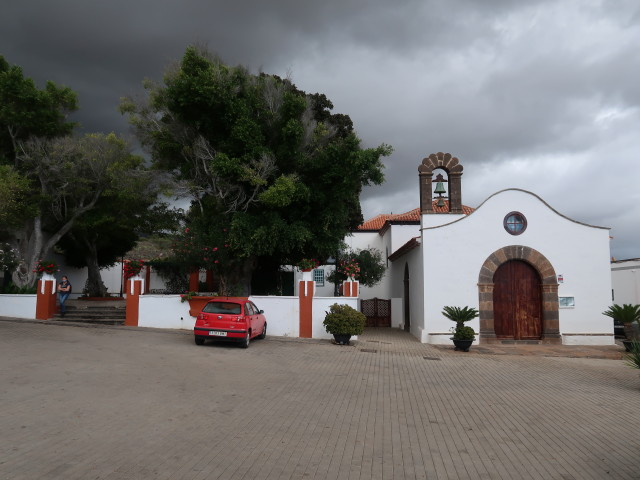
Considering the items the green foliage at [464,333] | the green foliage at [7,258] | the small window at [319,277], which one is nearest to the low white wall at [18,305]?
the green foliage at [7,258]

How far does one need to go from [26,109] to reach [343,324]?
16863 mm

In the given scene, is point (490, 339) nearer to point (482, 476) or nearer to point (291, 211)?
point (291, 211)

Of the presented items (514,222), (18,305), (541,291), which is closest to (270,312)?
(514,222)

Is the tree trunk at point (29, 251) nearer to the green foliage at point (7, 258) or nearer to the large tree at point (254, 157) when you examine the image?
the green foliage at point (7, 258)

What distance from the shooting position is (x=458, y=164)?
18094mm

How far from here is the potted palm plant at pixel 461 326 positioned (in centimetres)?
1531

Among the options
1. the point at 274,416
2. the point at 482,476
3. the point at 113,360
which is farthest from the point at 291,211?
the point at 482,476

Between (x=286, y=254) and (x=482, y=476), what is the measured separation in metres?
16.1

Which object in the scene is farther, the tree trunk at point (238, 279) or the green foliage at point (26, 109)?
the green foliage at point (26, 109)

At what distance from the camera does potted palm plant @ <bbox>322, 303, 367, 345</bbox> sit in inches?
619

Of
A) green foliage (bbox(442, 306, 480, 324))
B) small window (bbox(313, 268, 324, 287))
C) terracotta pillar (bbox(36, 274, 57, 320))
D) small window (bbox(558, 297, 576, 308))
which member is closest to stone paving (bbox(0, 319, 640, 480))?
green foliage (bbox(442, 306, 480, 324))

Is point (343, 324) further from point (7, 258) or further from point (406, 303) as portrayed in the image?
point (7, 258)

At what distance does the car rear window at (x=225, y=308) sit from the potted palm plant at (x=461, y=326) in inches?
273

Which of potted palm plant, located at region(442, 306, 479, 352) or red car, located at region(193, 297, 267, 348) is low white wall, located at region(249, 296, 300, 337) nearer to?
red car, located at region(193, 297, 267, 348)
